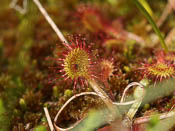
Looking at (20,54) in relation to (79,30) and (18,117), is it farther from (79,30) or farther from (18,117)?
(18,117)

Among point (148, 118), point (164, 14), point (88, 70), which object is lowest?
point (148, 118)

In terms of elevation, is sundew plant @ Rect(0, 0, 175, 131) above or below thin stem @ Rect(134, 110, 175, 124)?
above

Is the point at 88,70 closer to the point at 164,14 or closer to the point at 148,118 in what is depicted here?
the point at 148,118

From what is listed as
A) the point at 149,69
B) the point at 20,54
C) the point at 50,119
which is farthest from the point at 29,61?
the point at 149,69

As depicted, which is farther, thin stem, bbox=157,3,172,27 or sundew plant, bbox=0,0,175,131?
thin stem, bbox=157,3,172,27

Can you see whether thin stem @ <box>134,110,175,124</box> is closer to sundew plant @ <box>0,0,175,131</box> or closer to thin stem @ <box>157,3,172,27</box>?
sundew plant @ <box>0,0,175,131</box>

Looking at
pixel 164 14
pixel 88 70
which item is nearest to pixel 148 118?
pixel 88 70

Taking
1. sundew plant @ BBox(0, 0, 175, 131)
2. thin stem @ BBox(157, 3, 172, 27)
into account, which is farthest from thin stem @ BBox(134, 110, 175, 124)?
thin stem @ BBox(157, 3, 172, 27)

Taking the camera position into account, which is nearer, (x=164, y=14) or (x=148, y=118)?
(x=148, y=118)
